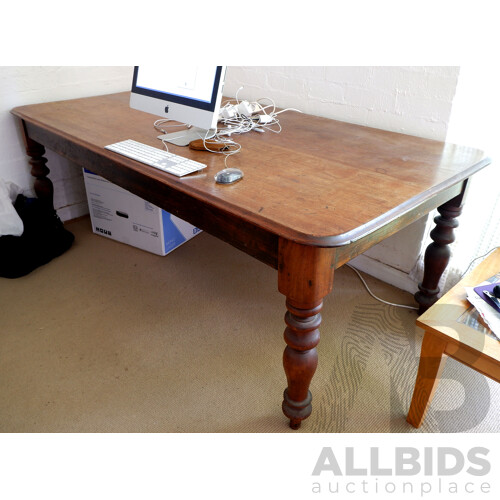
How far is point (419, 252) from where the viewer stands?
1948 millimetres

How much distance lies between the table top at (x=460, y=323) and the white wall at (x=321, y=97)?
597 millimetres

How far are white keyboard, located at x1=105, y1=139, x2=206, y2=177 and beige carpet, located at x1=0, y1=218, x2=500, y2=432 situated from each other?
713mm

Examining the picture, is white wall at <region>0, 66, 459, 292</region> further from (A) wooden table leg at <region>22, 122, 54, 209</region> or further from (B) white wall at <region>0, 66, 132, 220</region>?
(A) wooden table leg at <region>22, 122, 54, 209</region>

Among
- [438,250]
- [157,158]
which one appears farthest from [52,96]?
[438,250]

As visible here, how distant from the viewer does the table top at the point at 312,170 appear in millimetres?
1144

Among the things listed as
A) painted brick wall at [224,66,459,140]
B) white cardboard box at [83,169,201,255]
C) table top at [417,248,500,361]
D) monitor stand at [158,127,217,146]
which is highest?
painted brick wall at [224,66,459,140]

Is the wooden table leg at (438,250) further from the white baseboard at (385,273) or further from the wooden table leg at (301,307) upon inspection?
the wooden table leg at (301,307)

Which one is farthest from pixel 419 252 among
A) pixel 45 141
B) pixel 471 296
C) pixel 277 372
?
pixel 45 141

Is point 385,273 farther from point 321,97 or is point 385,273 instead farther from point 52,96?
point 52,96

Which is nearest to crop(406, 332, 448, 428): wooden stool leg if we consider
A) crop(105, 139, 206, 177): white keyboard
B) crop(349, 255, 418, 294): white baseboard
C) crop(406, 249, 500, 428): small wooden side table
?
crop(406, 249, 500, 428): small wooden side table

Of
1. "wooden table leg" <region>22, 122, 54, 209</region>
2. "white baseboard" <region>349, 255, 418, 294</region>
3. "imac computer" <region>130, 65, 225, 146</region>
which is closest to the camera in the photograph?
"imac computer" <region>130, 65, 225, 146</region>

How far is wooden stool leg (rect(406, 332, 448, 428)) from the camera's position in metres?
1.26
